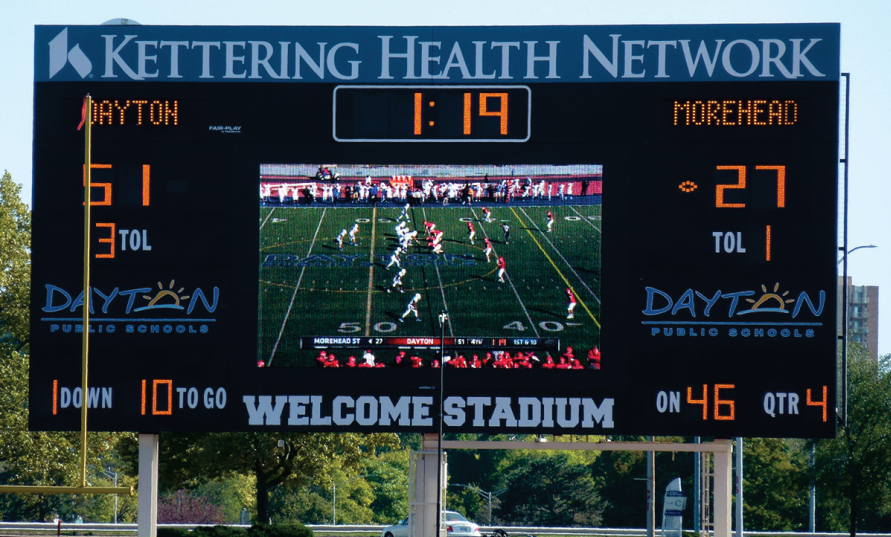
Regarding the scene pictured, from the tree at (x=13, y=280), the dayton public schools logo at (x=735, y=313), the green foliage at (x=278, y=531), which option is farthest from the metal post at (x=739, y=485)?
the tree at (x=13, y=280)

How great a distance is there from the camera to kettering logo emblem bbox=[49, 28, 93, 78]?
20812 millimetres

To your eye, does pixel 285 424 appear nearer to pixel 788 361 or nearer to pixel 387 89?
pixel 387 89

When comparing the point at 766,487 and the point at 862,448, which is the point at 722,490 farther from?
the point at 766,487

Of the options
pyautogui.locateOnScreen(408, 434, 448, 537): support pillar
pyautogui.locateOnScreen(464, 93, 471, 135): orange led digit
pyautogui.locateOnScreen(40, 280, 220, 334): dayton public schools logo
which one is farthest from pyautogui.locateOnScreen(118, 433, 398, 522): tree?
pyautogui.locateOnScreen(464, 93, 471, 135): orange led digit

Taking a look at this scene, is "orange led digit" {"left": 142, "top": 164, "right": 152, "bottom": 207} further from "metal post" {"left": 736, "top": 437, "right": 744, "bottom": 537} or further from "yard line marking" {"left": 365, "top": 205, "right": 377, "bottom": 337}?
"metal post" {"left": 736, "top": 437, "right": 744, "bottom": 537}

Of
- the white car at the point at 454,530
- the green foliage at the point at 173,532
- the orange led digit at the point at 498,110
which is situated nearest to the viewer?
the orange led digit at the point at 498,110

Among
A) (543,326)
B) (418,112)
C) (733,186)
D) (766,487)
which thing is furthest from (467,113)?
(766,487)

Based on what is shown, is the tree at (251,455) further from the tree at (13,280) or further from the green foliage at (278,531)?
the tree at (13,280)

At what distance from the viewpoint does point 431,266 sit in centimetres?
2028

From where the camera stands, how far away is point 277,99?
67.7ft

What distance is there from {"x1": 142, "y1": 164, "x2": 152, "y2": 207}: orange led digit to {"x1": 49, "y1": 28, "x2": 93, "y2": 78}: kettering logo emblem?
1964mm

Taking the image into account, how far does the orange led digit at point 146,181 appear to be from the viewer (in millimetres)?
20375

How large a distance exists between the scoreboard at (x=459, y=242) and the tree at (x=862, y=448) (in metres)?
20.6

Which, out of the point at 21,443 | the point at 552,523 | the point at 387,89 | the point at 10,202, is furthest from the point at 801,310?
the point at 552,523
